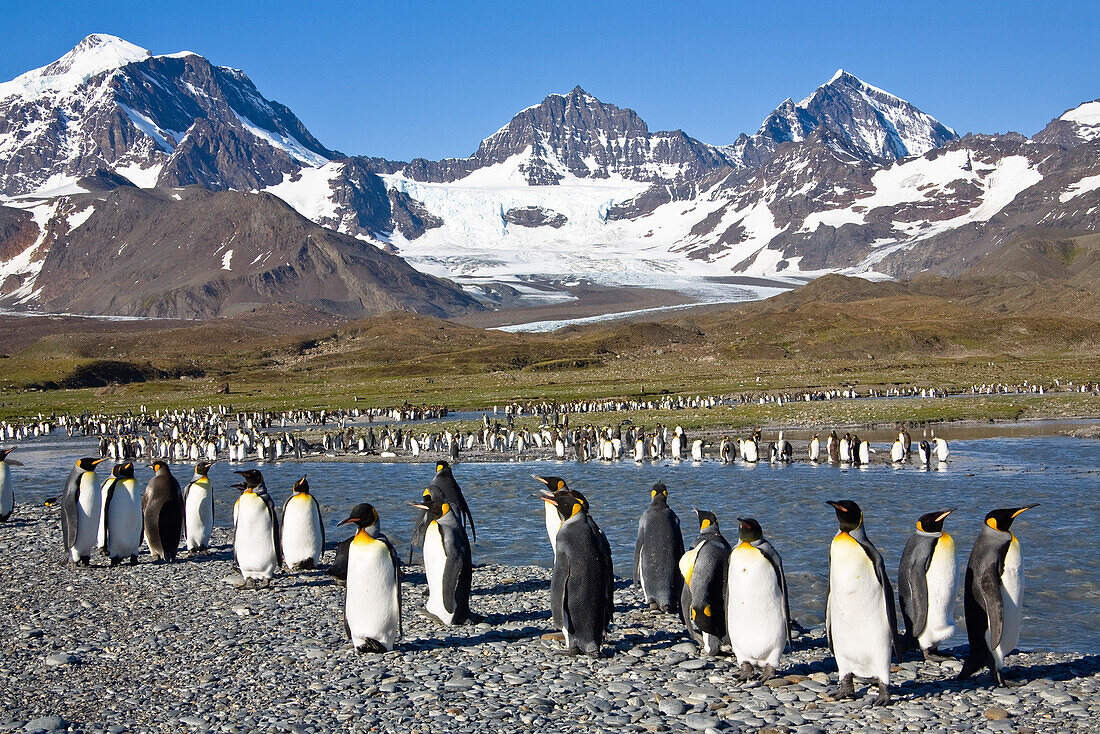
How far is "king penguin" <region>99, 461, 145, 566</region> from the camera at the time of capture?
11031 millimetres

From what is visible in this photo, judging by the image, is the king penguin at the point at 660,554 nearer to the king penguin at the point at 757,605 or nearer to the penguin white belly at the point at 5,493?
the king penguin at the point at 757,605

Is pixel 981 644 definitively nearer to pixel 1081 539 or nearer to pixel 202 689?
pixel 202 689

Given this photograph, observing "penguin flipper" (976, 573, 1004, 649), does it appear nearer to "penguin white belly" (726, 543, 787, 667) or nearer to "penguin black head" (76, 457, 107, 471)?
"penguin white belly" (726, 543, 787, 667)

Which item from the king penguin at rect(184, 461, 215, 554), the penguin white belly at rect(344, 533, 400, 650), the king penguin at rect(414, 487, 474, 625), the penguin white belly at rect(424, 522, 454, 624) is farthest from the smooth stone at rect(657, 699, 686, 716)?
the king penguin at rect(184, 461, 215, 554)

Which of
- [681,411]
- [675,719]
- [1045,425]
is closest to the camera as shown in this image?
[675,719]

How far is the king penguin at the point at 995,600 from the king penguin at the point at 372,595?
4245mm

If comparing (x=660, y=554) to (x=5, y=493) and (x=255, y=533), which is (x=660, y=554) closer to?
(x=255, y=533)

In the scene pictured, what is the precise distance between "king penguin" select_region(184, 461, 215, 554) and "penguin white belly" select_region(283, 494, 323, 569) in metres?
2.12

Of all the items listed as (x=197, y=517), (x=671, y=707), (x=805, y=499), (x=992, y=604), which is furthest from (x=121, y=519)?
(x=805, y=499)

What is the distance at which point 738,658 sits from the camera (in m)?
6.98

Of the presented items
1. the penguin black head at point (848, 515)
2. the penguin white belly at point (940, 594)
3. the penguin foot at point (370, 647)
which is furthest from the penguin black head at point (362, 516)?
the penguin white belly at point (940, 594)

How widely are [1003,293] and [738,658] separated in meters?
125

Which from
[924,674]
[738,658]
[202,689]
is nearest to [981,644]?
[924,674]

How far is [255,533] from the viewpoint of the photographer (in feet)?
33.3
